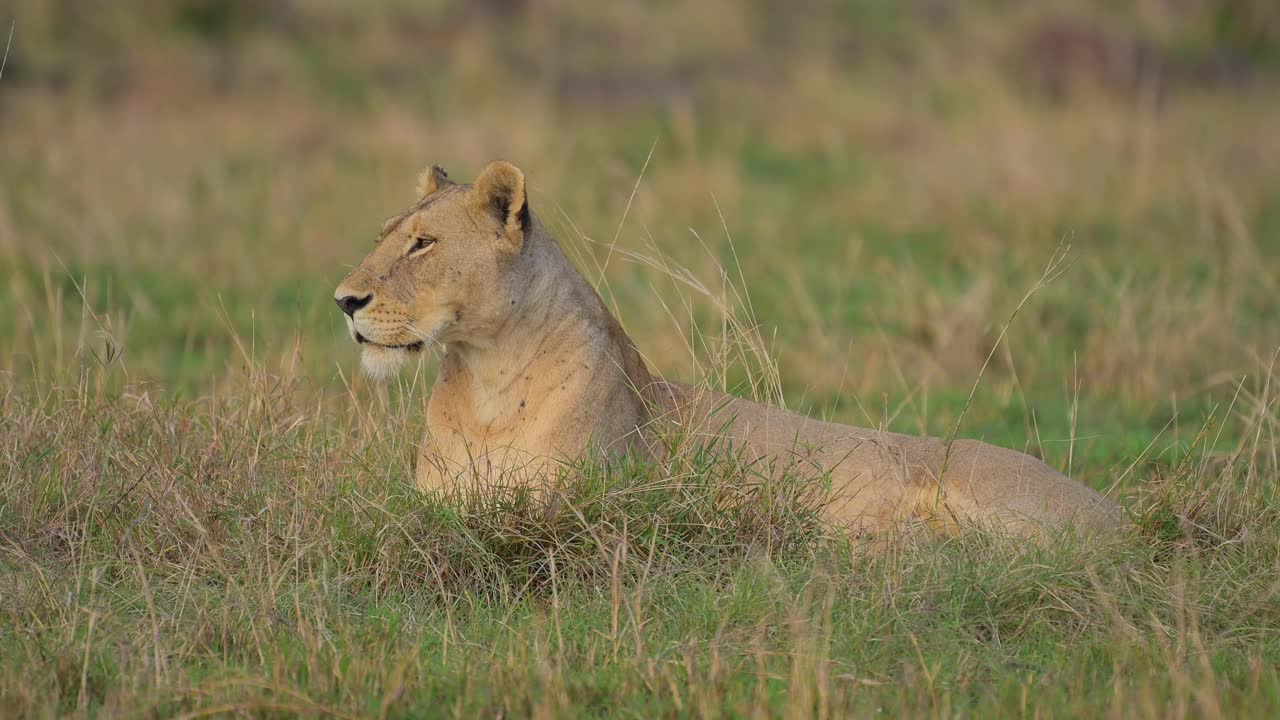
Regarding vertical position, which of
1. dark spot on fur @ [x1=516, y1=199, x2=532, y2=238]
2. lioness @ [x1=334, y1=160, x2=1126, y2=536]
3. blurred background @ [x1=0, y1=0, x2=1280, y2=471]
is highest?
dark spot on fur @ [x1=516, y1=199, x2=532, y2=238]

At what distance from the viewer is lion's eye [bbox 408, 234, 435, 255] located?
503 cm

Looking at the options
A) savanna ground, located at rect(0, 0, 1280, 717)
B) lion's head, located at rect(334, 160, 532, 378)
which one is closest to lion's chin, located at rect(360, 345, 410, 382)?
lion's head, located at rect(334, 160, 532, 378)

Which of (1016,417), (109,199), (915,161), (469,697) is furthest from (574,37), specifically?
(469,697)

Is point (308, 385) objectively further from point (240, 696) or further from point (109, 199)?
point (109, 199)

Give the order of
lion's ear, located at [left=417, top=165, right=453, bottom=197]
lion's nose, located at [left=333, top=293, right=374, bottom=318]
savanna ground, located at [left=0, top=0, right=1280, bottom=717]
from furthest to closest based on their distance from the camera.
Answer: lion's ear, located at [left=417, top=165, right=453, bottom=197] → lion's nose, located at [left=333, top=293, right=374, bottom=318] → savanna ground, located at [left=0, top=0, right=1280, bottom=717]

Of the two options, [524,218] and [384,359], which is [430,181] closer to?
[524,218]

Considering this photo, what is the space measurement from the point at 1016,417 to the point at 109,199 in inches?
305

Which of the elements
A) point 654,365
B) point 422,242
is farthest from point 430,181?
point 654,365

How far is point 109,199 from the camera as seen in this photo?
12.5 m

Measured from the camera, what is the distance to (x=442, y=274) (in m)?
4.98

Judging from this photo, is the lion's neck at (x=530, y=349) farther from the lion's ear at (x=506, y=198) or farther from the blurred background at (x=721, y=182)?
the blurred background at (x=721, y=182)

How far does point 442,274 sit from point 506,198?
0.33 meters

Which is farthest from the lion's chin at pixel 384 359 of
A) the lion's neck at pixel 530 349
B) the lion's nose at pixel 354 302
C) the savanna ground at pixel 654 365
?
the savanna ground at pixel 654 365

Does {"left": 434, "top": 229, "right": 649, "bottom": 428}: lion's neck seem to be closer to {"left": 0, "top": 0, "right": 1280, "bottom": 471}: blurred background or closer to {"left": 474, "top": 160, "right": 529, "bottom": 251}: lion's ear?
{"left": 474, "top": 160, "right": 529, "bottom": 251}: lion's ear
